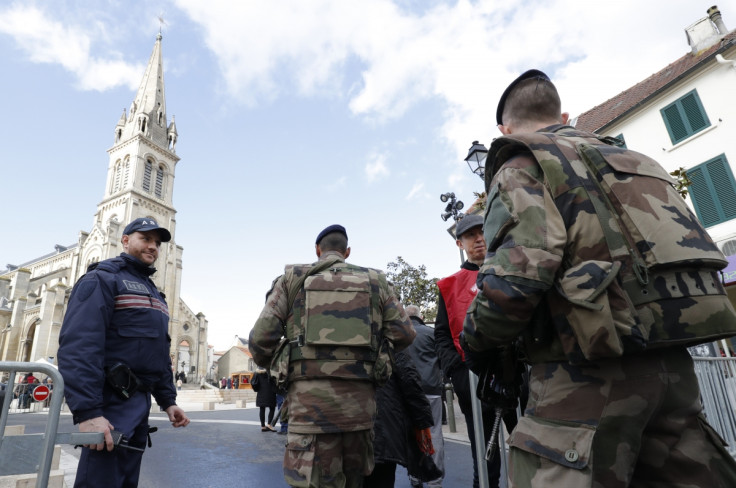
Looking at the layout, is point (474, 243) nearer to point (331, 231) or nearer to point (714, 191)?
point (331, 231)

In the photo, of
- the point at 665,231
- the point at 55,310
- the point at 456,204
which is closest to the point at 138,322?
the point at 665,231

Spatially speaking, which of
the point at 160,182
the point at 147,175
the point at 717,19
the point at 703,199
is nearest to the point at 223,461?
the point at 703,199

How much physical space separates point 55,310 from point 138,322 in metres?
48.8

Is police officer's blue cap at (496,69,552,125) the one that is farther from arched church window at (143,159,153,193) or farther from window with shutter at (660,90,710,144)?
arched church window at (143,159,153,193)

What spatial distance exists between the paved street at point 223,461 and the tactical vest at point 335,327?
9.08ft

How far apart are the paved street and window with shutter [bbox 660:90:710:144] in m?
11.7

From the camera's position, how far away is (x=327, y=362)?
8.62ft

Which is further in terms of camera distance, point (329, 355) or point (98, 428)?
point (329, 355)

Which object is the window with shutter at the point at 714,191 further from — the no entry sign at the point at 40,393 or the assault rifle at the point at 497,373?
the no entry sign at the point at 40,393

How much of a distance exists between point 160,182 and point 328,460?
5652 centimetres

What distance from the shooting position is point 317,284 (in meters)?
2.83

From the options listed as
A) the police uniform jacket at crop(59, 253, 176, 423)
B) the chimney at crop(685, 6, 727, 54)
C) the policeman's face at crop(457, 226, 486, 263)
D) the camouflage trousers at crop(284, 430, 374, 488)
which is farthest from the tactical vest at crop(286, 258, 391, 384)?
the chimney at crop(685, 6, 727, 54)

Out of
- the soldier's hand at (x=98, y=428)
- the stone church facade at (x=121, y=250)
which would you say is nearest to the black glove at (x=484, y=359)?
the soldier's hand at (x=98, y=428)

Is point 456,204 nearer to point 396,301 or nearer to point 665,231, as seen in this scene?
point 396,301
